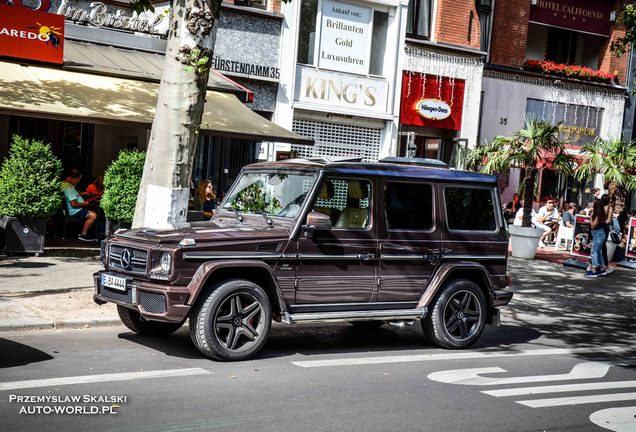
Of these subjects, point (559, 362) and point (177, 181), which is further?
point (177, 181)

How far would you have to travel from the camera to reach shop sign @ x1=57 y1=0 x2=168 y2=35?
17656 millimetres

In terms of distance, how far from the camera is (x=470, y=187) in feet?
30.9

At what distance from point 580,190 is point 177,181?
74.1ft

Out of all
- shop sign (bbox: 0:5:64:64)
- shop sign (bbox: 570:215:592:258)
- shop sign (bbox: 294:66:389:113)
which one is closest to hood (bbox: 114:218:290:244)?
shop sign (bbox: 0:5:64:64)

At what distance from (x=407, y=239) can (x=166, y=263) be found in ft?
8.65

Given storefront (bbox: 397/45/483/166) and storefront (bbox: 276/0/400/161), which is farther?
storefront (bbox: 397/45/483/166)

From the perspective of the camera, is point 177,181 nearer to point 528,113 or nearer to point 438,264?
point 438,264

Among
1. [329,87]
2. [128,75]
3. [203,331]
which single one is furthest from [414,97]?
[203,331]

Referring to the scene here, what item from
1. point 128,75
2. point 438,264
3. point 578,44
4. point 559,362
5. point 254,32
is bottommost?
point 559,362

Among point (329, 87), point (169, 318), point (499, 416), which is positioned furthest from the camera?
point (329, 87)

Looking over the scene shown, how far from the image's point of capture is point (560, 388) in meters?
7.66

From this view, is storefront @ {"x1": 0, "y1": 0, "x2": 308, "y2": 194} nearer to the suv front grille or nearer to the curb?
the curb

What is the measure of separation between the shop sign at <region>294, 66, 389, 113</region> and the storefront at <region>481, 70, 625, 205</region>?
4611 mm

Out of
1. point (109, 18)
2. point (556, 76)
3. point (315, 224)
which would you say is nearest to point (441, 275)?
point (315, 224)
